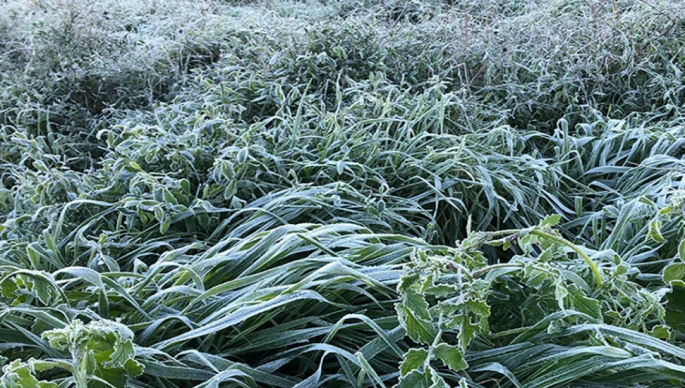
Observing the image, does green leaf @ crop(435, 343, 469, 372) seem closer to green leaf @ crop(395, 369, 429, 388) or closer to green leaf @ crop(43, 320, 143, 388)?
green leaf @ crop(395, 369, 429, 388)

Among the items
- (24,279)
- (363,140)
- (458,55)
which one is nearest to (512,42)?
(458,55)

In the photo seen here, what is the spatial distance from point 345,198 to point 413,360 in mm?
1023

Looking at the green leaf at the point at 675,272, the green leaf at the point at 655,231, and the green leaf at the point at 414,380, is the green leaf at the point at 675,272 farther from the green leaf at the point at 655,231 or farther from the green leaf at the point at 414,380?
the green leaf at the point at 414,380

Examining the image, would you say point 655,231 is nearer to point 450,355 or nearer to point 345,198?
point 450,355

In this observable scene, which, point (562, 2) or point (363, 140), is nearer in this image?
point (363, 140)

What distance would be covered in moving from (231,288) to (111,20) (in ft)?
11.3

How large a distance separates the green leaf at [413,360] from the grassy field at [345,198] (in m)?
0.01

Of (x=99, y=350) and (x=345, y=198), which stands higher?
(x=99, y=350)

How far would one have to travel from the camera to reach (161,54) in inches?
132

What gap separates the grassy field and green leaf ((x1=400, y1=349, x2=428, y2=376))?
0.05 feet

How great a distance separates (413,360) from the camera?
85 cm

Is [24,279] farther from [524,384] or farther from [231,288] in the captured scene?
[524,384]

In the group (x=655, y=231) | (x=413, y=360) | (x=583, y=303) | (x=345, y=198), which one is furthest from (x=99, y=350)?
(x=345, y=198)

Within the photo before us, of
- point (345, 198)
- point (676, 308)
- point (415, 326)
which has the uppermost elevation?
point (415, 326)
